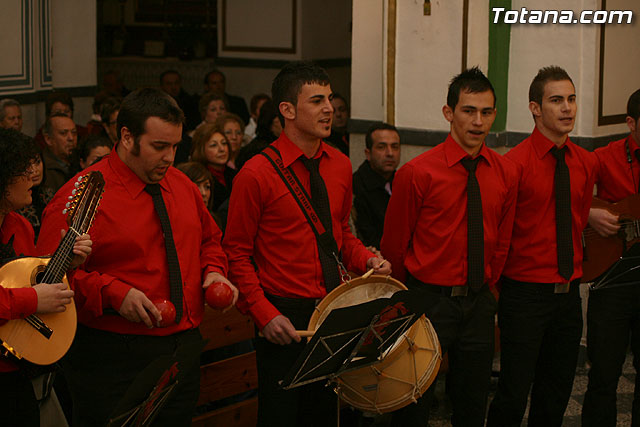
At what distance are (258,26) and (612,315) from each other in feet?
29.5

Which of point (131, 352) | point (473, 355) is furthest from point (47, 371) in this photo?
point (473, 355)

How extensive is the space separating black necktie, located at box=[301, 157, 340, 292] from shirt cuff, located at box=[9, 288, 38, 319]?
4.26 ft

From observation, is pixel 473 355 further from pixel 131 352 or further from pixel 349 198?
pixel 131 352

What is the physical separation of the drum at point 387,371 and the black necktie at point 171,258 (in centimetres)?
55

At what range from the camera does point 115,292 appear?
3209mm

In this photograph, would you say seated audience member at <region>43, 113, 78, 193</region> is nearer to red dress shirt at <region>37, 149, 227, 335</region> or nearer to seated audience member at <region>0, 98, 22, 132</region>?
seated audience member at <region>0, 98, 22, 132</region>

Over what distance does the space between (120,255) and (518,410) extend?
7.72ft

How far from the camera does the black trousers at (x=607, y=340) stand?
471 centimetres

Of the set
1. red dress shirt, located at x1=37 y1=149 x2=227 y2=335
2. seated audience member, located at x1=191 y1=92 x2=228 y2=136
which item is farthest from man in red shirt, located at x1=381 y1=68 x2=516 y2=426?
seated audience member, located at x1=191 y1=92 x2=228 y2=136

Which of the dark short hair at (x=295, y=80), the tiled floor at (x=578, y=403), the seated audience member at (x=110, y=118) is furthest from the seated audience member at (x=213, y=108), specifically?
the dark short hair at (x=295, y=80)

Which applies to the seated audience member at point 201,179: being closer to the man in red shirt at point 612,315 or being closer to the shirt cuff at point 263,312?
the shirt cuff at point 263,312

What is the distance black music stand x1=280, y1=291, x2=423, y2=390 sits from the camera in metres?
3.12

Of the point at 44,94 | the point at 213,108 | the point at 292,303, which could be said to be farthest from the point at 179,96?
the point at 292,303

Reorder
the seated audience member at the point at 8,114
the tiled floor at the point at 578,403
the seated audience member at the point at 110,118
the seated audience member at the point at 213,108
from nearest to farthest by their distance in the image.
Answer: the tiled floor at the point at 578,403 → the seated audience member at the point at 110,118 → the seated audience member at the point at 8,114 → the seated audience member at the point at 213,108
